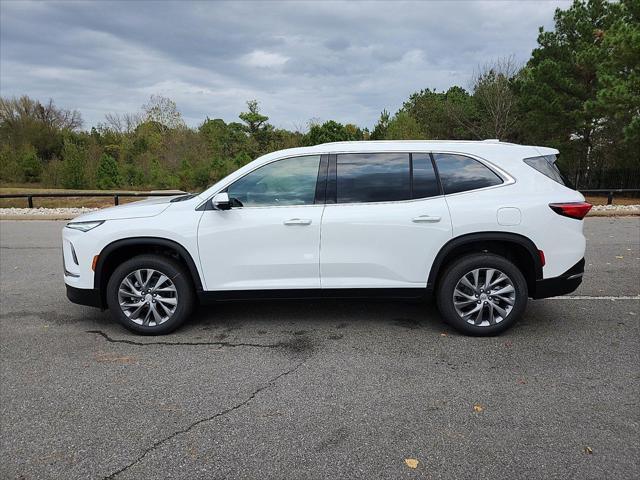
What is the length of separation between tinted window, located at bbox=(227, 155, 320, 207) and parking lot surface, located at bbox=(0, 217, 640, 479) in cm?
131

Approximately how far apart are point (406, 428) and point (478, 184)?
2.44 metres

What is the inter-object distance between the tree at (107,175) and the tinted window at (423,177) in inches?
1084

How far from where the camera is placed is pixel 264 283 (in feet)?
14.3

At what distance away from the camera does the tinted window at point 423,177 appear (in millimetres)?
4355

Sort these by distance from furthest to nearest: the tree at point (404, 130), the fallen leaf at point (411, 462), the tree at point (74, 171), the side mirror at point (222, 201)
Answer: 1. the tree at point (404, 130)
2. the tree at point (74, 171)
3. the side mirror at point (222, 201)
4. the fallen leaf at point (411, 462)

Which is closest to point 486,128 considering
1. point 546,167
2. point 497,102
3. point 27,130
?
point 497,102

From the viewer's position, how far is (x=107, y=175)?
28266 millimetres

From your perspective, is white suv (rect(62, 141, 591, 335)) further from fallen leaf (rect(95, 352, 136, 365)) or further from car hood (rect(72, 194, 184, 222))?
fallen leaf (rect(95, 352, 136, 365))

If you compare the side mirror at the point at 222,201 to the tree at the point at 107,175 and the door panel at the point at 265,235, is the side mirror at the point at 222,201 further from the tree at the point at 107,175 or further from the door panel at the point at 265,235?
the tree at the point at 107,175

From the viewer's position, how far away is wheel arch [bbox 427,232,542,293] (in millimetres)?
4227

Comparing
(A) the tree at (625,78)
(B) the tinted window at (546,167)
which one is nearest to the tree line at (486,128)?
(A) the tree at (625,78)

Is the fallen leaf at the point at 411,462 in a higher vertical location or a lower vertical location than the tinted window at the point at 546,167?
lower

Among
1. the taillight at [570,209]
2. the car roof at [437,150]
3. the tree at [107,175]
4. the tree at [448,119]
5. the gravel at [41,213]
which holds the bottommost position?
the gravel at [41,213]

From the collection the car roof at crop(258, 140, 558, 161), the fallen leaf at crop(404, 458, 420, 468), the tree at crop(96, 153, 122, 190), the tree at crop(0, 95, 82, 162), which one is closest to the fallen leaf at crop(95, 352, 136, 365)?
the car roof at crop(258, 140, 558, 161)
